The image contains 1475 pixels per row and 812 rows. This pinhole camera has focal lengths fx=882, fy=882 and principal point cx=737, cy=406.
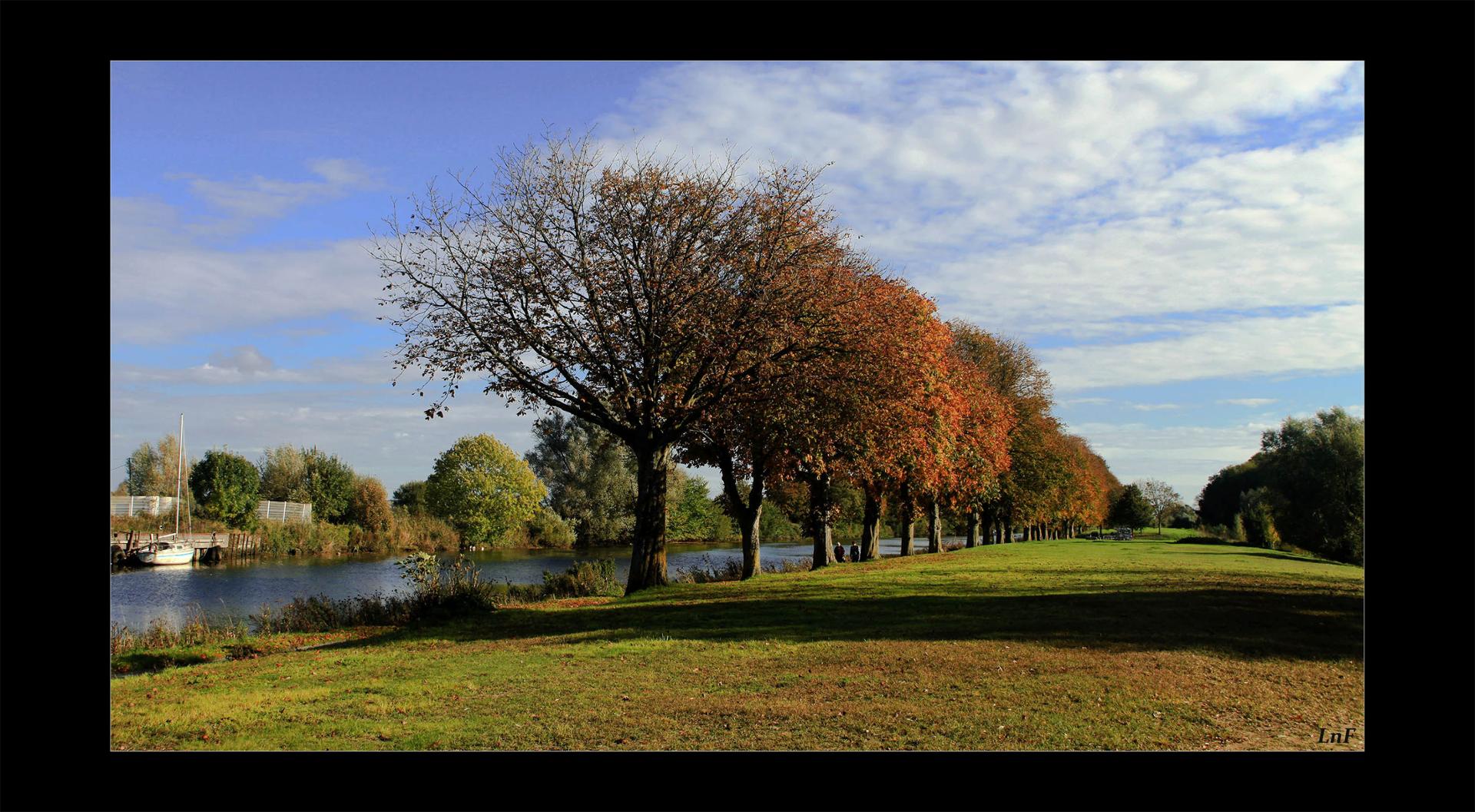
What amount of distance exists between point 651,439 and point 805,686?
12546 millimetres

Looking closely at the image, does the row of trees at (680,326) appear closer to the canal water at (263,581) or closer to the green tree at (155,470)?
the canal water at (263,581)

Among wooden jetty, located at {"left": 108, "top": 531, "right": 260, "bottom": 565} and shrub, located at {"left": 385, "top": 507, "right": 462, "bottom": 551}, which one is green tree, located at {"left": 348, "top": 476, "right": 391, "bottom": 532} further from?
wooden jetty, located at {"left": 108, "top": 531, "right": 260, "bottom": 565}

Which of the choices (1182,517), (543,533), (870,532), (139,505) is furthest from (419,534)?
(1182,517)

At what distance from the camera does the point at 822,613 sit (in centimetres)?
1598

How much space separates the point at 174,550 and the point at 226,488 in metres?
4.73

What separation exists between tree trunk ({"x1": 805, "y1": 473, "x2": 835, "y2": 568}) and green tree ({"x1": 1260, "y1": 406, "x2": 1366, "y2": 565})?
1928 centimetres

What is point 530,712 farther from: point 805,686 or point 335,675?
point 335,675

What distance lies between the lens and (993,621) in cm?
1448

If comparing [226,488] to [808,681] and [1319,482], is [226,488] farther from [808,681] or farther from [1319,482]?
[1319,482]

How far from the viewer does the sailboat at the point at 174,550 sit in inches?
1588

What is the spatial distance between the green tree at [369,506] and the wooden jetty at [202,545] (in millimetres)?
5177

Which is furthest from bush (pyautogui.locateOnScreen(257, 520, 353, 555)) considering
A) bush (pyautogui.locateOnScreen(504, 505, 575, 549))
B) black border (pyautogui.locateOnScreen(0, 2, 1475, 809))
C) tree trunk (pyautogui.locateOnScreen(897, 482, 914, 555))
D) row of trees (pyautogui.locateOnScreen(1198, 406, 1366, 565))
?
black border (pyautogui.locateOnScreen(0, 2, 1475, 809))

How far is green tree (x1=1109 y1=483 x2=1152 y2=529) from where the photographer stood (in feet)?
303
